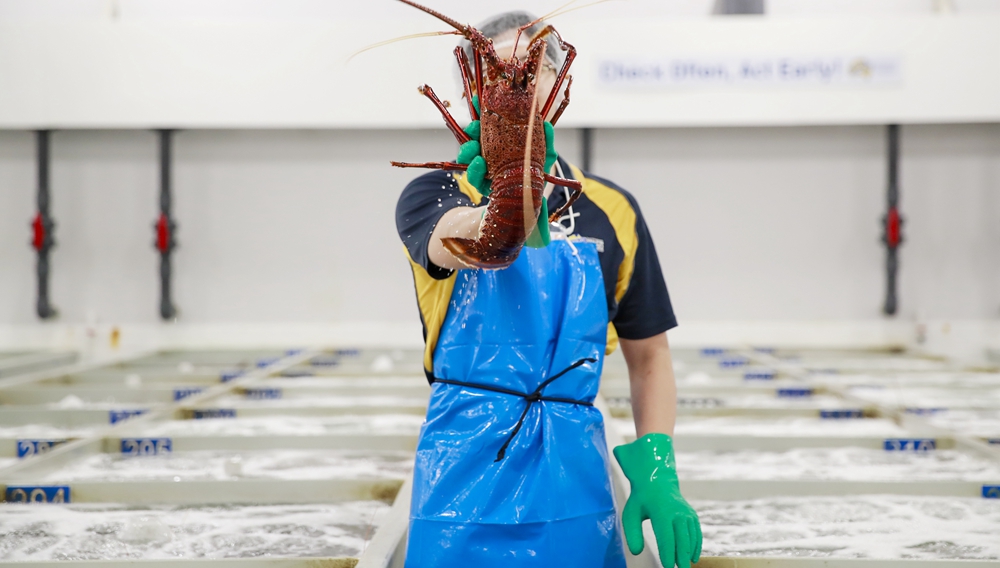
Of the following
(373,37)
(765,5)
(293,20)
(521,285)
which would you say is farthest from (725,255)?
(521,285)

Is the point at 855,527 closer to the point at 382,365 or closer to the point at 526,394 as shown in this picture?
the point at 526,394

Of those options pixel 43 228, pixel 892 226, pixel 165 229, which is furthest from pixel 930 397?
pixel 43 228

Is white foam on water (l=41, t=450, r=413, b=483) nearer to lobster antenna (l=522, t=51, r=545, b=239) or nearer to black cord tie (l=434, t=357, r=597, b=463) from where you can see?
black cord tie (l=434, t=357, r=597, b=463)

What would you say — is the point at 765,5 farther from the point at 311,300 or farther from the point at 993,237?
Answer: the point at 311,300

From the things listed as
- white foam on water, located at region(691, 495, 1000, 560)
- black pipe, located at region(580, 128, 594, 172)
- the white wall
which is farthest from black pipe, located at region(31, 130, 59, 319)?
white foam on water, located at region(691, 495, 1000, 560)

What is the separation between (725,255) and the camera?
526 centimetres

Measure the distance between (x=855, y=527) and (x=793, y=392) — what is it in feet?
5.79

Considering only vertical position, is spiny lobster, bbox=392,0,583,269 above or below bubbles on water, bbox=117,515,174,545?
above

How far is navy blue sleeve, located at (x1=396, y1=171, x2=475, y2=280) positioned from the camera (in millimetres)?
1050

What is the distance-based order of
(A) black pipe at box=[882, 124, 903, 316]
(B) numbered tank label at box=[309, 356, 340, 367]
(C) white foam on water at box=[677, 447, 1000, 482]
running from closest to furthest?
(C) white foam on water at box=[677, 447, 1000, 482], (B) numbered tank label at box=[309, 356, 340, 367], (A) black pipe at box=[882, 124, 903, 316]

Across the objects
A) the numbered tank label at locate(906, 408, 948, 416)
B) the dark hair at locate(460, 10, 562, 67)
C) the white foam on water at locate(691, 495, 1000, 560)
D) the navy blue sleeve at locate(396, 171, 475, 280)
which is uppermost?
the dark hair at locate(460, 10, 562, 67)

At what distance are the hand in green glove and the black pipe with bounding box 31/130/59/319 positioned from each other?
5076 millimetres

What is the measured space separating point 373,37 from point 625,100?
1.57 metres

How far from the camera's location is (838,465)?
8.13 ft
